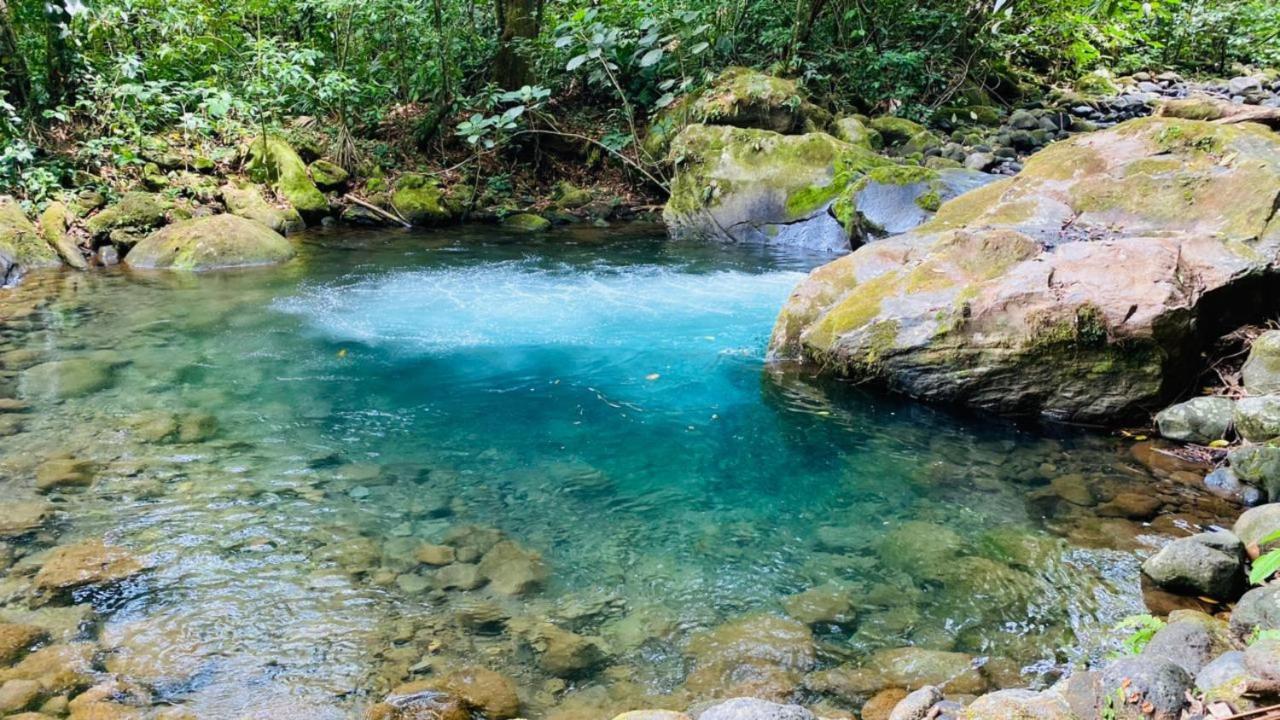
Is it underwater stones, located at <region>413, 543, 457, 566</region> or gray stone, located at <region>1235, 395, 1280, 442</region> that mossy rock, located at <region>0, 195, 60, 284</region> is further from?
gray stone, located at <region>1235, 395, 1280, 442</region>

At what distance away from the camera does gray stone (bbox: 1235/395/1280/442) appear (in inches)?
163

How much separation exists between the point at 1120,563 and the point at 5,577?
176 inches

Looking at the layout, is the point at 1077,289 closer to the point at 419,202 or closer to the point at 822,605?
the point at 822,605

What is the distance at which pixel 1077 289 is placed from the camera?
4852 millimetres

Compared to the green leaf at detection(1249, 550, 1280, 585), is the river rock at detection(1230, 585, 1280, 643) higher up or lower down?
lower down

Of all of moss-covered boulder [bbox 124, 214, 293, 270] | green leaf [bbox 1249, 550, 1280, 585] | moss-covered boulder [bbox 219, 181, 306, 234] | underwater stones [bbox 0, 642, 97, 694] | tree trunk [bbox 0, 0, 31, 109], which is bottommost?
underwater stones [bbox 0, 642, 97, 694]

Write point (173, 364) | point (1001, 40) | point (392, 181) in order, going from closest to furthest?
point (173, 364)
point (392, 181)
point (1001, 40)

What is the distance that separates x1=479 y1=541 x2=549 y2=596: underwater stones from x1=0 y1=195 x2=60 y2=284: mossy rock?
7.58 metres

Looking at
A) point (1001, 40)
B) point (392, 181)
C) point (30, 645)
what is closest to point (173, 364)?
point (30, 645)

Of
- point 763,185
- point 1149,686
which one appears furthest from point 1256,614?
point 763,185

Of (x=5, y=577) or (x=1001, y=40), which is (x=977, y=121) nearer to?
(x=1001, y=40)

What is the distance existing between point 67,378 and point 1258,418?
713 centimetres

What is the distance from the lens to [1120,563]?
11.2 feet

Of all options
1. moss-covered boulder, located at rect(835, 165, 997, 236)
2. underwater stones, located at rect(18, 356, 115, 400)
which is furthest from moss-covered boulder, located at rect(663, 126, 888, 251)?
underwater stones, located at rect(18, 356, 115, 400)
